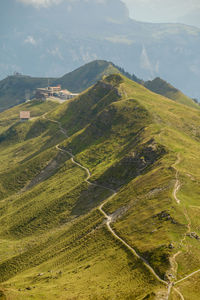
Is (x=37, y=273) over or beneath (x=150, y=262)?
beneath

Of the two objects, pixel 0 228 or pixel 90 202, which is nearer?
pixel 90 202

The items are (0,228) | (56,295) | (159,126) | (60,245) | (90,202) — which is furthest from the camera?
(159,126)

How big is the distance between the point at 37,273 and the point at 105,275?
3133 centimetres

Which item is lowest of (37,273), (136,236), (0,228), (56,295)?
(0,228)

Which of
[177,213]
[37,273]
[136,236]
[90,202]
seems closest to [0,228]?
[90,202]

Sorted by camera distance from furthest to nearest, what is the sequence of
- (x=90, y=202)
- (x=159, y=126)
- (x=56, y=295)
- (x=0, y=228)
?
(x=159, y=126) < (x=0, y=228) < (x=90, y=202) < (x=56, y=295)

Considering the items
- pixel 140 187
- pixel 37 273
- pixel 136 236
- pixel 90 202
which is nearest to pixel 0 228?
pixel 90 202

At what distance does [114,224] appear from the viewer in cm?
11675

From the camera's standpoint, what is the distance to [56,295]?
277ft

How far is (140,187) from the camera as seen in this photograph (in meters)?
130

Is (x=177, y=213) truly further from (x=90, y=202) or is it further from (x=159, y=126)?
(x=159, y=126)

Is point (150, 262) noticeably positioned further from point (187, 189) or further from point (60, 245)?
point (60, 245)

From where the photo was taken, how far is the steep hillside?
82125 millimetres

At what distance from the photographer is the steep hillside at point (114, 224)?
269ft
